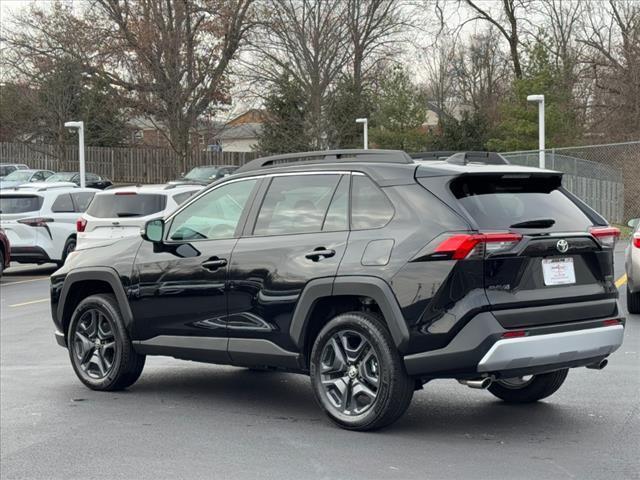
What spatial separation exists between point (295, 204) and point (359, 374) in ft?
4.31

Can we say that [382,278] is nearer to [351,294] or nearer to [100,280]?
[351,294]

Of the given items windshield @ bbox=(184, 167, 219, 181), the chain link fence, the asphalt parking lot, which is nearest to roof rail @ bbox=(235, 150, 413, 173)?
the asphalt parking lot

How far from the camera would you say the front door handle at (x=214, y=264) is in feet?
24.1

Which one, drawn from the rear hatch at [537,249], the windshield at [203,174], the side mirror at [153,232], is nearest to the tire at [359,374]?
the rear hatch at [537,249]

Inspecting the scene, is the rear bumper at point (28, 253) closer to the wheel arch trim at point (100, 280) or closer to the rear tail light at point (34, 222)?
the rear tail light at point (34, 222)

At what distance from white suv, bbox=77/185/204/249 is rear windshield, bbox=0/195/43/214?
334 centimetres

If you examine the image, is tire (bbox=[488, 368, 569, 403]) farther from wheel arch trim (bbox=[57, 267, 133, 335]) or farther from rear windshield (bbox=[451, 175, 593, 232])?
wheel arch trim (bbox=[57, 267, 133, 335])

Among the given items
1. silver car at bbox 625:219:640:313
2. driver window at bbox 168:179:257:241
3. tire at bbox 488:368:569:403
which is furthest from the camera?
silver car at bbox 625:219:640:313

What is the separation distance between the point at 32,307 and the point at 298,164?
8.78 meters

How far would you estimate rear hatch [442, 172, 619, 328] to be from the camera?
6.16 metres

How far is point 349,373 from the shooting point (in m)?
6.60

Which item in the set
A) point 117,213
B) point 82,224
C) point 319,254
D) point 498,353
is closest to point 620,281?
point 117,213

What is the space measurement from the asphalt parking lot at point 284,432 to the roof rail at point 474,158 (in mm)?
1721

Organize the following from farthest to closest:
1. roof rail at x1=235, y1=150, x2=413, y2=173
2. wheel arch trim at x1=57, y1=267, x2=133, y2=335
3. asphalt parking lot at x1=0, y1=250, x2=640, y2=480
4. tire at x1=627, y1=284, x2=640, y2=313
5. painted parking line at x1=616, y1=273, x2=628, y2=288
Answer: painted parking line at x1=616, y1=273, x2=628, y2=288 → tire at x1=627, y1=284, x2=640, y2=313 → wheel arch trim at x1=57, y1=267, x2=133, y2=335 → roof rail at x1=235, y1=150, x2=413, y2=173 → asphalt parking lot at x1=0, y1=250, x2=640, y2=480
